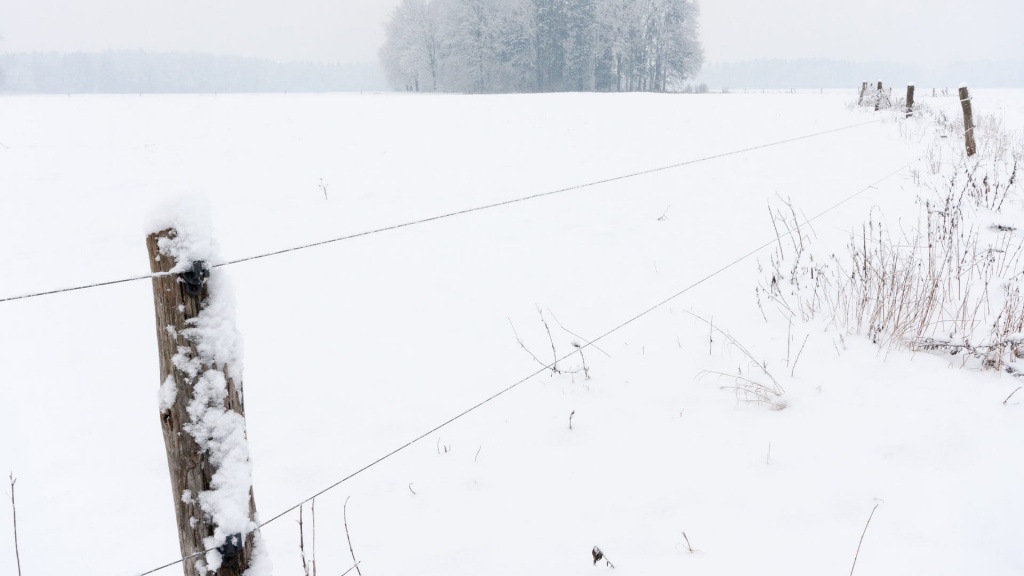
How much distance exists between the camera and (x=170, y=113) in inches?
591

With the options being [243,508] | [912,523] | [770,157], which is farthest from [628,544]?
[770,157]

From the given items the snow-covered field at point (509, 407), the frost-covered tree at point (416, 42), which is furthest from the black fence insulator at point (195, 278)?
the frost-covered tree at point (416, 42)

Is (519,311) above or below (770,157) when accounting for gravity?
below

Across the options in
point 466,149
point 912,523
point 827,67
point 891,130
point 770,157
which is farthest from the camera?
point 827,67

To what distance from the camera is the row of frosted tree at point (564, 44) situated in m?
52.8

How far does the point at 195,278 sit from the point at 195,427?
0.37 m

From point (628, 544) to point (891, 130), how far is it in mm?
16164

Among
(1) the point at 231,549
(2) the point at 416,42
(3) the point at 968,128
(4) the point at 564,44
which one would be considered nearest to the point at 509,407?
(1) the point at 231,549

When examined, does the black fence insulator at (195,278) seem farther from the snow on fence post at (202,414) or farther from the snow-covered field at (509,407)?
the snow-covered field at (509,407)

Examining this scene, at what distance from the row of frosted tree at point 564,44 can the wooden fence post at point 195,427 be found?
2183 inches

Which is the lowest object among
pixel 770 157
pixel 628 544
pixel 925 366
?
pixel 628 544

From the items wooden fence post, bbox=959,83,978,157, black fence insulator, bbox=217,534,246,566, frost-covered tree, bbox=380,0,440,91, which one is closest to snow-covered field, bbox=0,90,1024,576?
black fence insulator, bbox=217,534,246,566

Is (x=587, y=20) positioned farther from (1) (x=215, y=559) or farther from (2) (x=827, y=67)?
(2) (x=827, y=67)

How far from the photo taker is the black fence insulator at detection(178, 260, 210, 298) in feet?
4.41
